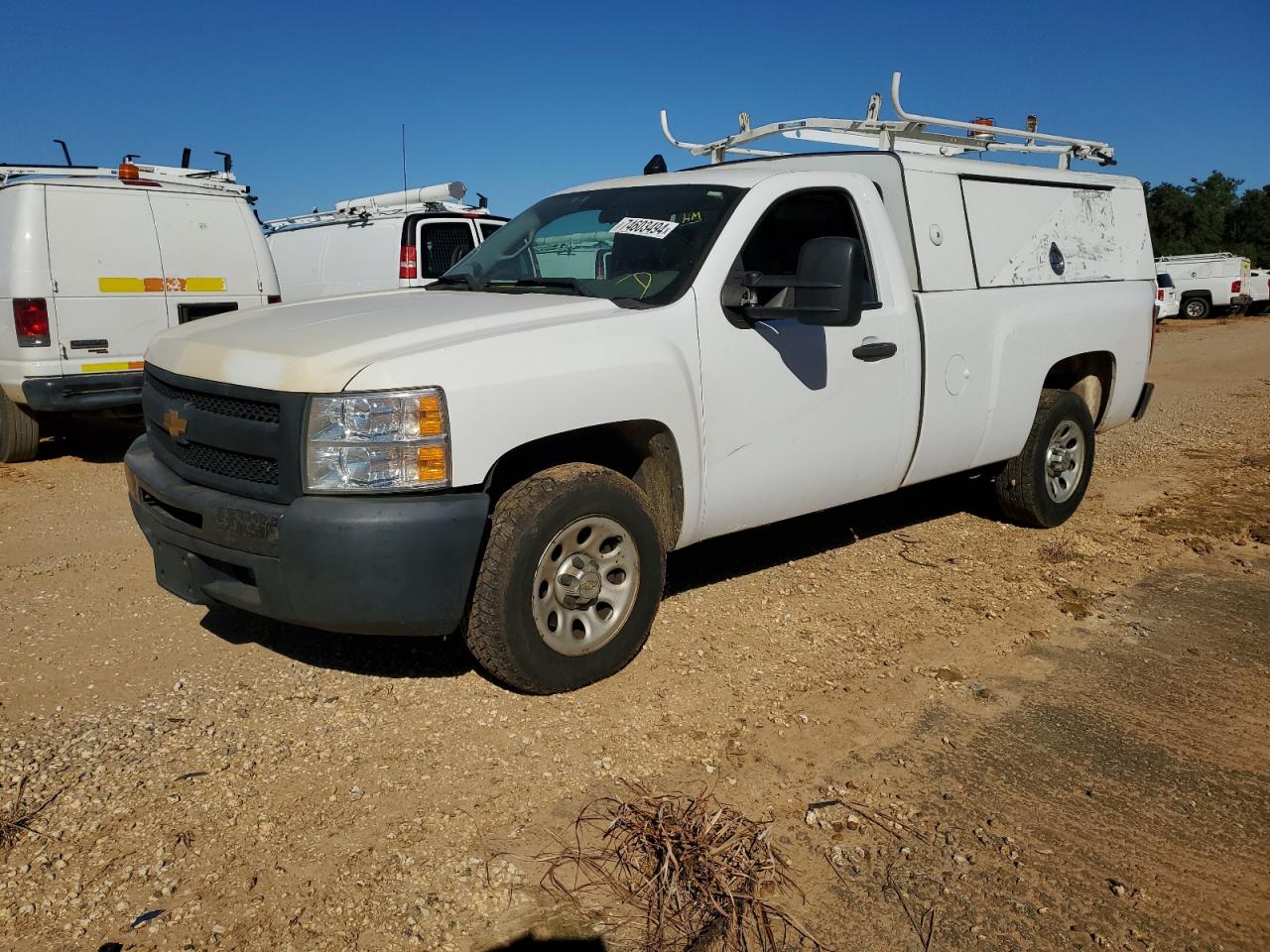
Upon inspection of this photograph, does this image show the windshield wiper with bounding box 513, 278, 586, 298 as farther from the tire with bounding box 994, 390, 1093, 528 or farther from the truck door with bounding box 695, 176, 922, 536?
the tire with bounding box 994, 390, 1093, 528

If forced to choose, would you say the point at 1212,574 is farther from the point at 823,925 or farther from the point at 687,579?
the point at 823,925

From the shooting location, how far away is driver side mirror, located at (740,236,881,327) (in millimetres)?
3906

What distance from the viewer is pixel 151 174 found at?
8.55m

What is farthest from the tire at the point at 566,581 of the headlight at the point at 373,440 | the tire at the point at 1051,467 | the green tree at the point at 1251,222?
the green tree at the point at 1251,222

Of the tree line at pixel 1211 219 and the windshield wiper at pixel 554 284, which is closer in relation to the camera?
the windshield wiper at pixel 554 284

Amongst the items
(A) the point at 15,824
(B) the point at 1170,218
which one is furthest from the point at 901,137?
(B) the point at 1170,218

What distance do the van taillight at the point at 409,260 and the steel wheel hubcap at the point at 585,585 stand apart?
25.9ft

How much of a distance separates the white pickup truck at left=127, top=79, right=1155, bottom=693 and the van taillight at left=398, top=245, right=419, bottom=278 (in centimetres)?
614

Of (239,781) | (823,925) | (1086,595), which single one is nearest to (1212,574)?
(1086,595)

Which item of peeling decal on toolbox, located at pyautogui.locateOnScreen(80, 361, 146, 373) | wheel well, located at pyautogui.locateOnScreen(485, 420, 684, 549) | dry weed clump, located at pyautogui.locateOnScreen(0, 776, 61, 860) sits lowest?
dry weed clump, located at pyautogui.locateOnScreen(0, 776, 61, 860)

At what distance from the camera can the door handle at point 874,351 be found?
4496 millimetres

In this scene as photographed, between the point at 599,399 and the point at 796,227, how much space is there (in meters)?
1.68

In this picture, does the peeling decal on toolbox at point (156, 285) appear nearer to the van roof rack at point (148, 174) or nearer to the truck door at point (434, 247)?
the van roof rack at point (148, 174)

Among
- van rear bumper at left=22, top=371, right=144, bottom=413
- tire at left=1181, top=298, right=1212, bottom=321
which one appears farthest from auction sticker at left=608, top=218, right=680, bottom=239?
tire at left=1181, top=298, right=1212, bottom=321
